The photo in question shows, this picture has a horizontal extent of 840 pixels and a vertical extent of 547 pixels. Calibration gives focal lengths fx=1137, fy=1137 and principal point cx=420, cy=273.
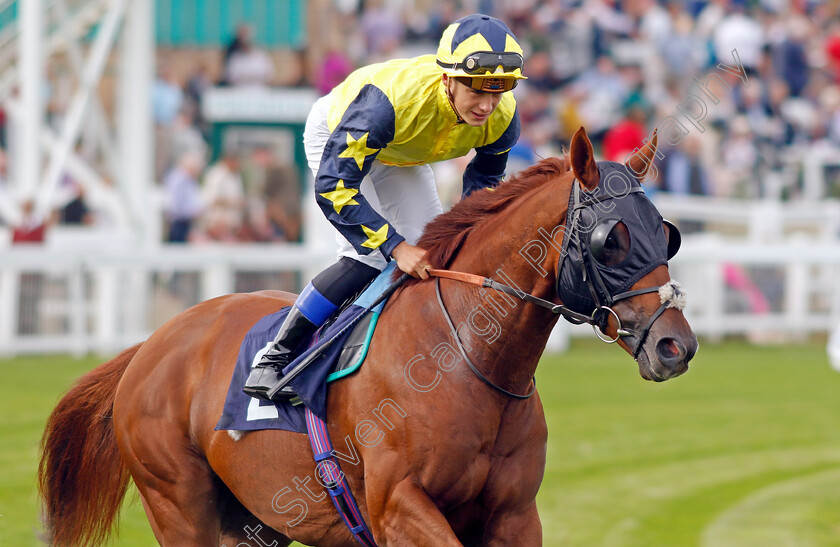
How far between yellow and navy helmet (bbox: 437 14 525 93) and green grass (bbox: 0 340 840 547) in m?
2.47

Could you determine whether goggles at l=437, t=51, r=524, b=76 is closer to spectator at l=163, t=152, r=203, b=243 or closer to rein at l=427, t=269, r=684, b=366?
rein at l=427, t=269, r=684, b=366

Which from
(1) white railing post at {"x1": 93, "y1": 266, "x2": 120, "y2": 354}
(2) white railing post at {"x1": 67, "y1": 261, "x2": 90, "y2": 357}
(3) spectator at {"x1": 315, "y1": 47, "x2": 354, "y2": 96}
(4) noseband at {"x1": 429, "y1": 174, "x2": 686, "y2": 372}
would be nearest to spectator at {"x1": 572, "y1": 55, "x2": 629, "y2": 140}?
(3) spectator at {"x1": 315, "y1": 47, "x2": 354, "y2": 96}

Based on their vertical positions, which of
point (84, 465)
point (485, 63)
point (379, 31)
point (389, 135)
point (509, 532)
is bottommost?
point (84, 465)

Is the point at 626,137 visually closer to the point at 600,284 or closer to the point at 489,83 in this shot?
the point at 489,83

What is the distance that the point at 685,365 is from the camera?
313 cm

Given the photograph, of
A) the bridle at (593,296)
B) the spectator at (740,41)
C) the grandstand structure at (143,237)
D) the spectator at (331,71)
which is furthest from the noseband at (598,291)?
the spectator at (740,41)

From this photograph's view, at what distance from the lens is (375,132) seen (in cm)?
362

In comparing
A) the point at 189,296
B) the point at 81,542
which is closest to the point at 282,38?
the point at 189,296

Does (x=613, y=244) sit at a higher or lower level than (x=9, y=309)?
higher

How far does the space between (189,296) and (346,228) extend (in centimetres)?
786

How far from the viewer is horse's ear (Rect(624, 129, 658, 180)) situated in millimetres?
3438

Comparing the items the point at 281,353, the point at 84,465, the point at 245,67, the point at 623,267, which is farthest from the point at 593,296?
the point at 245,67

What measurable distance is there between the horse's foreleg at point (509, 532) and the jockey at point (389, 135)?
0.82 metres

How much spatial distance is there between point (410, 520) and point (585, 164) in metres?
1.18
